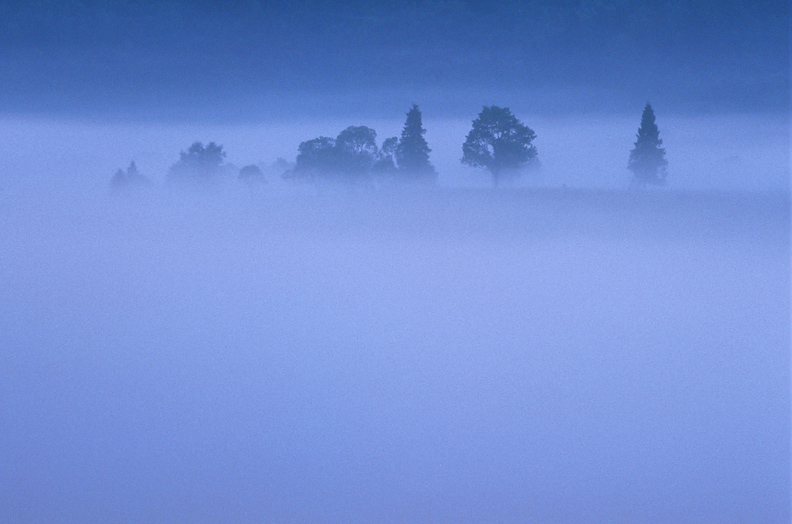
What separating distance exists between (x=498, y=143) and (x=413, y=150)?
1989 mm

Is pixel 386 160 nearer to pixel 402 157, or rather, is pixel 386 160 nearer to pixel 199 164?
pixel 402 157

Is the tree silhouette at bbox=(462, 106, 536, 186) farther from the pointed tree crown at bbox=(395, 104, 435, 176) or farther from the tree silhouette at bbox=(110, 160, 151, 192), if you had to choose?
the tree silhouette at bbox=(110, 160, 151, 192)

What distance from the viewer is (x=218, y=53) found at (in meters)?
18.6

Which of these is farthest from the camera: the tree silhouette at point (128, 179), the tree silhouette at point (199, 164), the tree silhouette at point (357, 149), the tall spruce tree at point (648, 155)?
the tree silhouette at point (128, 179)

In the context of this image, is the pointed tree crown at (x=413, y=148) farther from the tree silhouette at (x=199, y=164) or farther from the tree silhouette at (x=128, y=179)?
the tree silhouette at (x=128, y=179)

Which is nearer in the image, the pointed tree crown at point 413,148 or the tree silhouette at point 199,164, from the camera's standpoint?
the pointed tree crown at point 413,148

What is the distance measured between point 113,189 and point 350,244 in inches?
230

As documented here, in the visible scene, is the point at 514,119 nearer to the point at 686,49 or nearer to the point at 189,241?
the point at 686,49

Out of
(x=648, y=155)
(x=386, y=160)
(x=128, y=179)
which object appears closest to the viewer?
(x=386, y=160)

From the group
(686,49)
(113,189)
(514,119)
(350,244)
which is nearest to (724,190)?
(686,49)

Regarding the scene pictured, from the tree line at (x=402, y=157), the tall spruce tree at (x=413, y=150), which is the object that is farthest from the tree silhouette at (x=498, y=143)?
the tall spruce tree at (x=413, y=150)

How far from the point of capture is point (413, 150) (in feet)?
59.0

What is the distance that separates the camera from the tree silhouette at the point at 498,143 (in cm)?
1811

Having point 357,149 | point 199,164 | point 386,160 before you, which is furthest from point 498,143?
point 199,164
